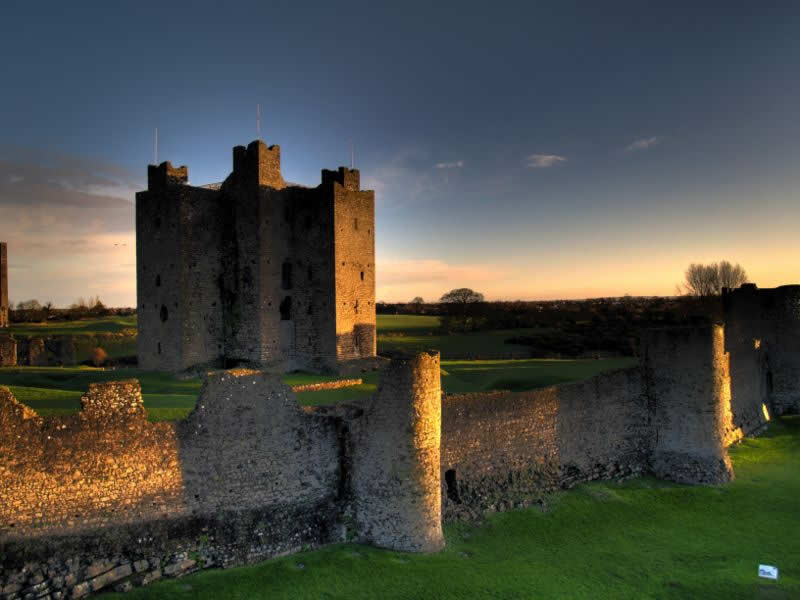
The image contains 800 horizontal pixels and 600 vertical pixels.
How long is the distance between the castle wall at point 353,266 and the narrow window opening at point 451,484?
12.6 m

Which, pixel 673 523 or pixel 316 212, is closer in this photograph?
pixel 673 523

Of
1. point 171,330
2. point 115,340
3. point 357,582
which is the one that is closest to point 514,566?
point 357,582

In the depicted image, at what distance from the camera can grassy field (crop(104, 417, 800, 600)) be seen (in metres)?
11.0

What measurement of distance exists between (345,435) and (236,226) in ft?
48.5

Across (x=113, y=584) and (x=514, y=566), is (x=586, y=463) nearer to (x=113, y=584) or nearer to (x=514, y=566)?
(x=514, y=566)

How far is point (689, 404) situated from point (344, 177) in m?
17.6

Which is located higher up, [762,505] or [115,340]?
[115,340]

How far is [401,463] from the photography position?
1245cm

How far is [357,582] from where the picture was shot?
1114 centimetres

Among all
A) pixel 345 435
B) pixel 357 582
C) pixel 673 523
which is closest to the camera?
pixel 357 582

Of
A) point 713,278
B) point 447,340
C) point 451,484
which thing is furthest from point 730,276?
point 451,484

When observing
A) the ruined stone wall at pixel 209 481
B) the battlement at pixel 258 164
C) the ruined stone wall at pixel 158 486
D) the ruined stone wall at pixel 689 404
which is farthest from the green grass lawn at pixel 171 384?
the battlement at pixel 258 164

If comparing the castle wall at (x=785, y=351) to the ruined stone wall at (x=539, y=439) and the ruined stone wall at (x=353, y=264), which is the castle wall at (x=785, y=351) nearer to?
the ruined stone wall at (x=539, y=439)

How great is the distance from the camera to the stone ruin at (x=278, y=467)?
10.2m
